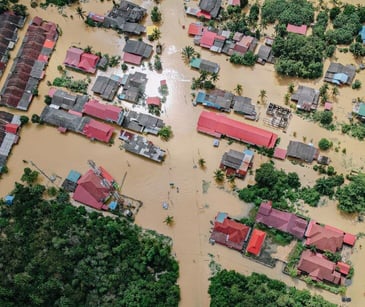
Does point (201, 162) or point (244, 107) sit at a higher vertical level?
point (244, 107)

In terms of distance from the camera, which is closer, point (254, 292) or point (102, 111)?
point (254, 292)

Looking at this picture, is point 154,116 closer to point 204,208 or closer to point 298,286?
point 204,208

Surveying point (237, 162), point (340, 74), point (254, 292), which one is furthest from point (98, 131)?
point (340, 74)

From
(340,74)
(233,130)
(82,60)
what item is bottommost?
(233,130)

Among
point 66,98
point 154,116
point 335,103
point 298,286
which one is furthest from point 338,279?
point 66,98

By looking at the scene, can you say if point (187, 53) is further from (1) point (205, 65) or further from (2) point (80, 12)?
(2) point (80, 12)

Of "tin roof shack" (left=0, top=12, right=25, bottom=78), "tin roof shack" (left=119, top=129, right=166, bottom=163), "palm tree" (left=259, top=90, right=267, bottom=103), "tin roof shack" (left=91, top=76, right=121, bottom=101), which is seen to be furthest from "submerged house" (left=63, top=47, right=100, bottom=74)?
"palm tree" (left=259, top=90, right=267, bottom=103)

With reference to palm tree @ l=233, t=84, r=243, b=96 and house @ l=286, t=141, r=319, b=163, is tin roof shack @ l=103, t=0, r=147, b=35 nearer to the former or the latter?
palm tree @ l=233, t=84, r=243, b=96
